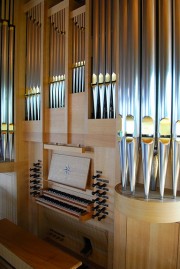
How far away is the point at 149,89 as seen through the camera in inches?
72.7

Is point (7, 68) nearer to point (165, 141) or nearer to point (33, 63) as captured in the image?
point (33, 63)

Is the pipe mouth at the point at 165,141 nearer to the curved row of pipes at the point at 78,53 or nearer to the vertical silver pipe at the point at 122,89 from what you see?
the vertical silver pipe at the point at 122,89

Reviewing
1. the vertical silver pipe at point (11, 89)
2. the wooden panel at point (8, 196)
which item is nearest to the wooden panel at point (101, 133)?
the vertical silver pipe at point (11, 89)

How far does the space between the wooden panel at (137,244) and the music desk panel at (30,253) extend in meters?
0.60

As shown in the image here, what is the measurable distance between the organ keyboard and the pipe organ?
111 cm

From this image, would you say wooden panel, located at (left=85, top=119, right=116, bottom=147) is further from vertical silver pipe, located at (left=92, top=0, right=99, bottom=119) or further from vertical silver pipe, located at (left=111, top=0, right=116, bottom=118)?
vertical silver pipe, located at (left=111, top=0, right=116, bottom=118)

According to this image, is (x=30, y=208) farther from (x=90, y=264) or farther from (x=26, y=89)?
(x=26, y=89)

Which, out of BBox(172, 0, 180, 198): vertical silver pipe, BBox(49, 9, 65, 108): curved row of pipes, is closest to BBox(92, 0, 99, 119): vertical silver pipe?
BBox(49, 9, 65, 108): curved row of pipes

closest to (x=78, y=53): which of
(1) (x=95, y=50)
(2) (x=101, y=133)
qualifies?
(1) (x=95, y=50)

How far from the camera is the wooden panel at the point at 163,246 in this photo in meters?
1.91

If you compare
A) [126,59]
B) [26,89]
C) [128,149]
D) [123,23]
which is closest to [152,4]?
[123,23]

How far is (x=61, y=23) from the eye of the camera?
2982 millimetres

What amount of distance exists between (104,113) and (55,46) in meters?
1.41

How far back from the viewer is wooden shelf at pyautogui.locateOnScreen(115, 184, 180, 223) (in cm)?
166
